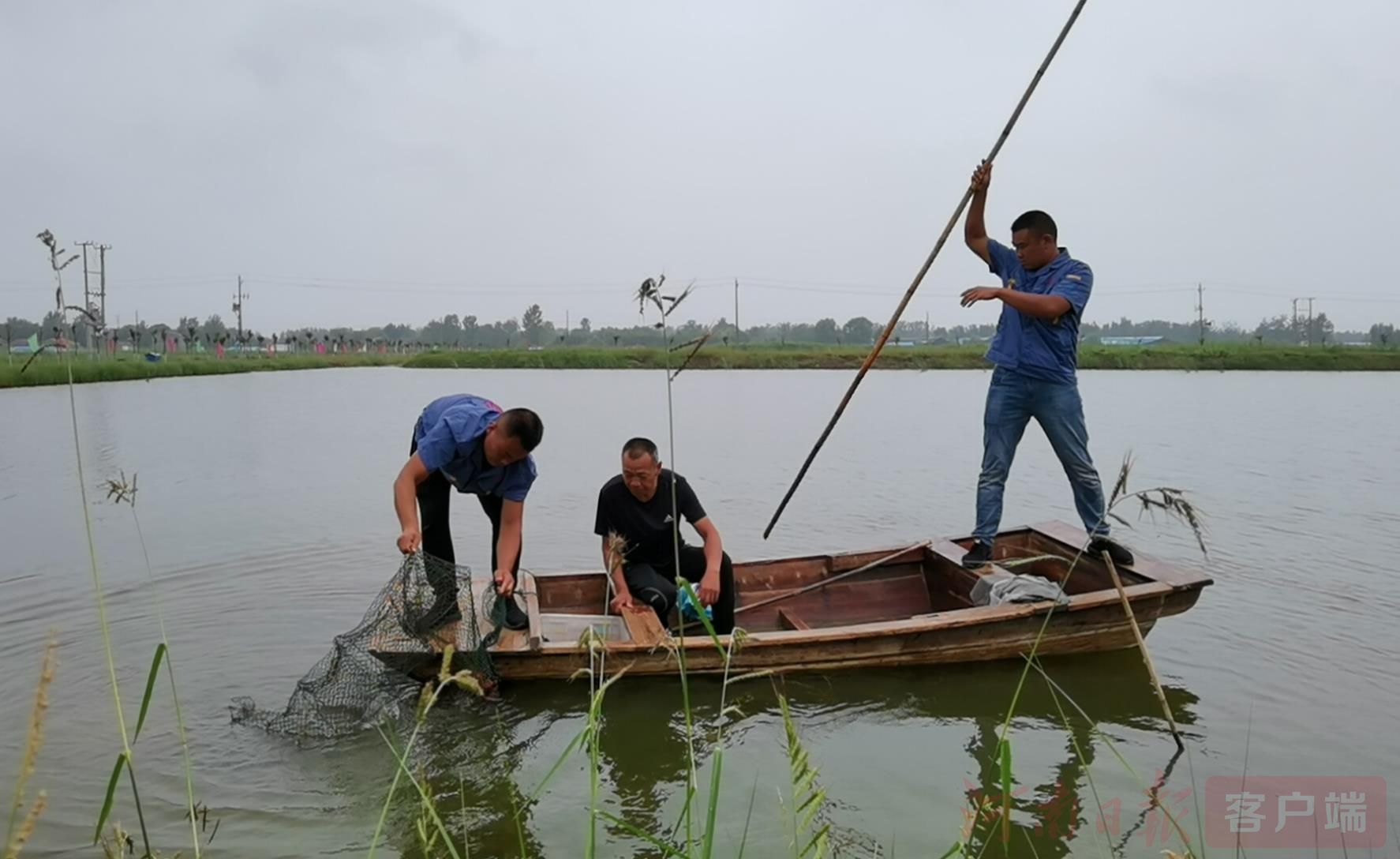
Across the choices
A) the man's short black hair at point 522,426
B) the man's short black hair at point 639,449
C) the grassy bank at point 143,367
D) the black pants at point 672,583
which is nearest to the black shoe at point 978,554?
the black pants at point 672,583

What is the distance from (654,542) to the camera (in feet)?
17.8

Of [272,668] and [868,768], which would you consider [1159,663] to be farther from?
[272,668]

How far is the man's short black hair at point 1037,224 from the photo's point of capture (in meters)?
5.58

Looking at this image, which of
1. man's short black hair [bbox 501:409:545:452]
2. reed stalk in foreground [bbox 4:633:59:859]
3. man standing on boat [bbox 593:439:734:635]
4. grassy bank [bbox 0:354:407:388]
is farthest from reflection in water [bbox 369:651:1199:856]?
grassy bank [bbox 0:354:407:388]

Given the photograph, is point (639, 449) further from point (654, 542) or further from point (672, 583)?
point (672, 583)

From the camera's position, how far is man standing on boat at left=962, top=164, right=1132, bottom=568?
17.9 ft

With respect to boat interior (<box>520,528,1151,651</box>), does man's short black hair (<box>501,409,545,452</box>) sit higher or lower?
higher

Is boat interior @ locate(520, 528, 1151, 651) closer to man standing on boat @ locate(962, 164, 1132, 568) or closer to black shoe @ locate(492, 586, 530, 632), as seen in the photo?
man standing on boat @ locate(962, 164, 1132, 568)

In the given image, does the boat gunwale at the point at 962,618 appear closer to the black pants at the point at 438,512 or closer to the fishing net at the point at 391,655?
the fishing net at the point at 391,655

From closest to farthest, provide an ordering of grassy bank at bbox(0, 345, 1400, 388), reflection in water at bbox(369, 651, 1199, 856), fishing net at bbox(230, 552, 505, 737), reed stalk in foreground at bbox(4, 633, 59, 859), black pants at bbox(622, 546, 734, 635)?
reed stalk in foreground at bbox(4, 633, 59, 859) → reflection in water at bbox(369, 651, 1199, 856) → fishing net at bbox(230, 552, 505, 737) → black pants at bbox(622, 546, 734, 635) → grassy bank at bbox(0, 345, 1400, 388)

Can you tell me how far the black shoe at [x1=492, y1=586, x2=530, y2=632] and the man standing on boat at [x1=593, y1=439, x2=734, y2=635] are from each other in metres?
0.47

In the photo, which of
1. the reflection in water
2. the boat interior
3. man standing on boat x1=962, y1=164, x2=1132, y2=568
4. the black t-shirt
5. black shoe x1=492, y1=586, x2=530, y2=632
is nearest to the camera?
the reflection in water

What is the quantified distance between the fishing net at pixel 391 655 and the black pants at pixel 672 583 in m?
0.97

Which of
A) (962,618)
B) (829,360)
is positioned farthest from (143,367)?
(962,618)
